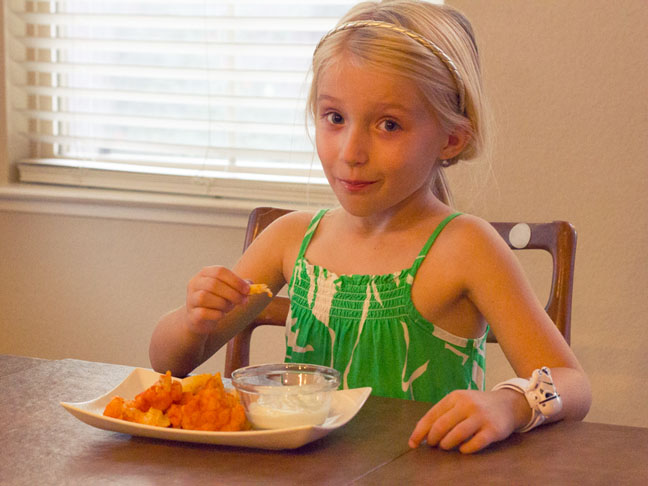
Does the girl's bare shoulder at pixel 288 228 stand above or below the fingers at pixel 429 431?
above

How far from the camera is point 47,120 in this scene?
7.93 ft

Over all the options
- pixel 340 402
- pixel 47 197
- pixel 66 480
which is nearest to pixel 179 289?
pixel 47 197

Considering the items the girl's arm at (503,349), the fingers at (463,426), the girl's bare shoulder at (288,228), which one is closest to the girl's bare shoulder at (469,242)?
the girl's arm at (503,349)

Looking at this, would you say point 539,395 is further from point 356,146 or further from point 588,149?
point 588,149

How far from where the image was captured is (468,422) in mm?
736

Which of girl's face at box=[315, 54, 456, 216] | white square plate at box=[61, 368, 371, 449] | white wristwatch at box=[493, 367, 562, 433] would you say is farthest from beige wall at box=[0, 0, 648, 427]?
white square plate at box=[61, 368, 371, 449]

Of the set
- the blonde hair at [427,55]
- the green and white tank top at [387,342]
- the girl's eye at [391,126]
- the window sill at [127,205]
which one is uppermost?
the blonde hair at [427,55]

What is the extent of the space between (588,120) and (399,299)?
876mm

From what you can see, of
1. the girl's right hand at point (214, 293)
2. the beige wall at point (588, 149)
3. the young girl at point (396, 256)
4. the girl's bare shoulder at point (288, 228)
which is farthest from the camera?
the beige wall at point (588, 149)

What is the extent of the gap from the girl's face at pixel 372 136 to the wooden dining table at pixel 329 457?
340mm

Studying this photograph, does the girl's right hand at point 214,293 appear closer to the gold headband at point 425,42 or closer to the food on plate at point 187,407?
the food on plate at point 187,407

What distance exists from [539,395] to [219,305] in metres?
Result: 0.37

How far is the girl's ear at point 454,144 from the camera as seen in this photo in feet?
3.82

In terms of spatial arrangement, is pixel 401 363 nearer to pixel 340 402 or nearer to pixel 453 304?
pixel 453 304
